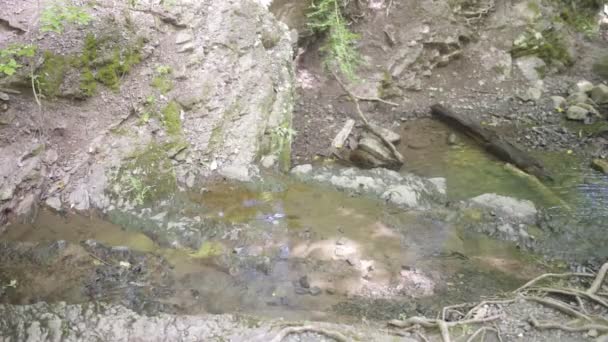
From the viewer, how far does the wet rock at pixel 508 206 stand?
645 centimetres

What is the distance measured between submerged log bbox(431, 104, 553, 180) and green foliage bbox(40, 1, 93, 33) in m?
6.81

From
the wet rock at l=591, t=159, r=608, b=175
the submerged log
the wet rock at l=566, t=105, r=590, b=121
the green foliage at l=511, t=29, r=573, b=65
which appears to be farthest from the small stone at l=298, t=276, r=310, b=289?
the green foliage at l=511, t=29, r=573, b=65

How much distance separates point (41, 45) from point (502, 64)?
Result: 9639 millimetres

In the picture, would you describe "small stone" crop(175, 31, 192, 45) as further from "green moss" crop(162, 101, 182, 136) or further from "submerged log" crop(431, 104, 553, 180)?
"submerged log" crop(431, 104, 553, 180)

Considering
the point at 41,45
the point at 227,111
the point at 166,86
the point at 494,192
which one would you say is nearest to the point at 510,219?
the point at 494,192

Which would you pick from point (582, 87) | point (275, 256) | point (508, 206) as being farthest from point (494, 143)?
point (275, 256)

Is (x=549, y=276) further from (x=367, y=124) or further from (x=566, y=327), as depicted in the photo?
(x=367, y=124)

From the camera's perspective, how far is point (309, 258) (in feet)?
18.3

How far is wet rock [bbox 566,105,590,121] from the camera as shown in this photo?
30.7ft

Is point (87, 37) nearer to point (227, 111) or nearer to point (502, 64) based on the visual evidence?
point (227, 111)

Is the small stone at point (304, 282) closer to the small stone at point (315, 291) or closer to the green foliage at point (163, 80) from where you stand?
the small stone at point (315, 291)

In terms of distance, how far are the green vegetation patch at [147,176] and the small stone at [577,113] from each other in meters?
8.16

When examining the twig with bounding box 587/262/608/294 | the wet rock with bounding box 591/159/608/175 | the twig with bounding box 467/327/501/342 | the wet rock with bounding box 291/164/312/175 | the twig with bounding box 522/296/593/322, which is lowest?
the wet rock with bounding box 291/164/312/175

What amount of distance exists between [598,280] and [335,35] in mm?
6128
